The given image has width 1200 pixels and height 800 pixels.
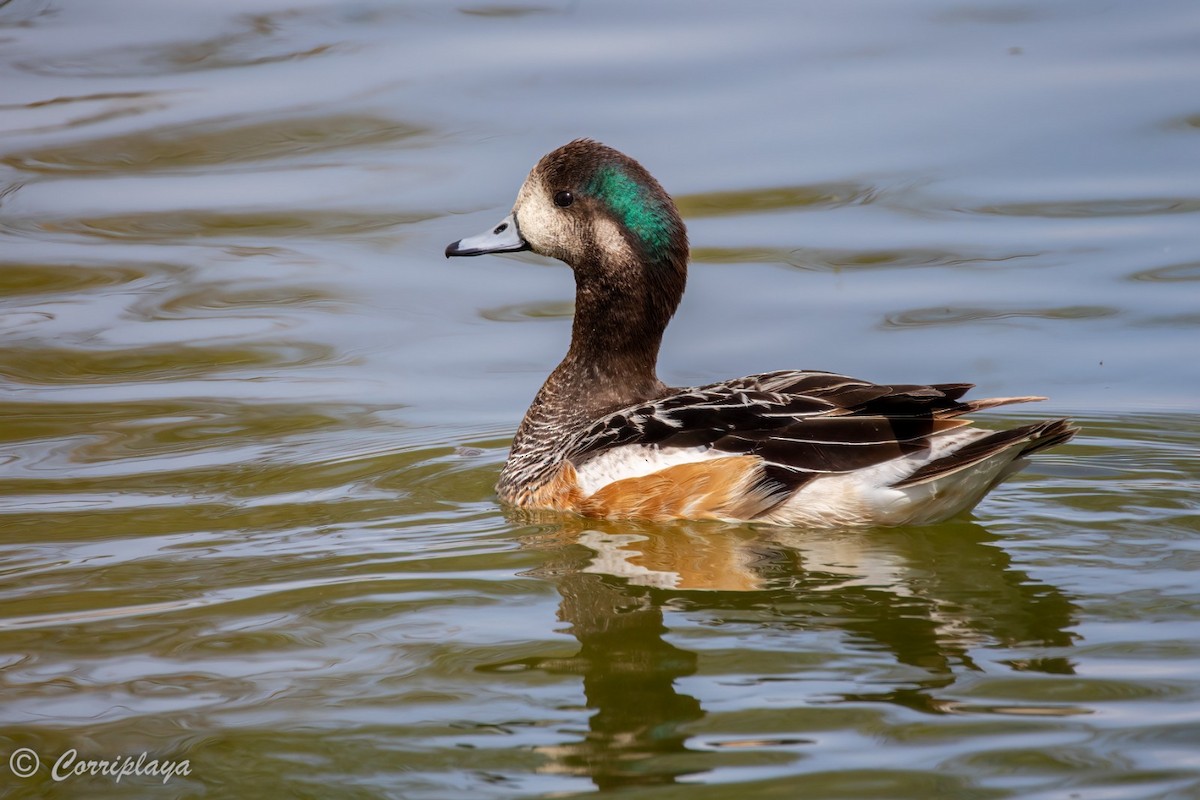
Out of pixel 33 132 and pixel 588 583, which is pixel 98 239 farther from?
pixel 588 583

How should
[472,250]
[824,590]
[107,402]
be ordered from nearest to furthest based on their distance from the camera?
[824,590], [472,250], [107,402]

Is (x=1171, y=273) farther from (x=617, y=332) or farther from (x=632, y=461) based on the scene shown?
(x=632, y=461)

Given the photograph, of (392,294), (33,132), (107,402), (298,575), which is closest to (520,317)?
(392,294)

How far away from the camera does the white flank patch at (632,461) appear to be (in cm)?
722

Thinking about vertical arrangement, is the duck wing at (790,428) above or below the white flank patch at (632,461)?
above

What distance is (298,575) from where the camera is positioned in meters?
6.80

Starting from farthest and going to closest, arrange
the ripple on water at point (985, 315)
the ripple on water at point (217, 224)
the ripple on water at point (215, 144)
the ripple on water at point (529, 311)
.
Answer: the ripple on water at point (215, 144)
the ripple on water at point (217, 224)
the ripple on water at point (529, 311)
the ripple on water at point (985, 315)

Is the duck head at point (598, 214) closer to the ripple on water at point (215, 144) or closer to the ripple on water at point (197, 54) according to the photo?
the ripple on water at point (215, 144)

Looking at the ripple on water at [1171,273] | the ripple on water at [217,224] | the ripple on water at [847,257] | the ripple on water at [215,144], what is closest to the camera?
the ripple on water at [1171,273]

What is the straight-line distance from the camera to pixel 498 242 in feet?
27.3

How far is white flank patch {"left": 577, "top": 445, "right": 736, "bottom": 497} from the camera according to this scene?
7223 mm

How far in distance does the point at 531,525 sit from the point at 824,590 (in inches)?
63.5

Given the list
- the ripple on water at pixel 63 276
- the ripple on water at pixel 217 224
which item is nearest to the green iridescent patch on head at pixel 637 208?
the ripple on water at pixel 217 224

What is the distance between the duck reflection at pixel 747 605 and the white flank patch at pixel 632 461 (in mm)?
202
